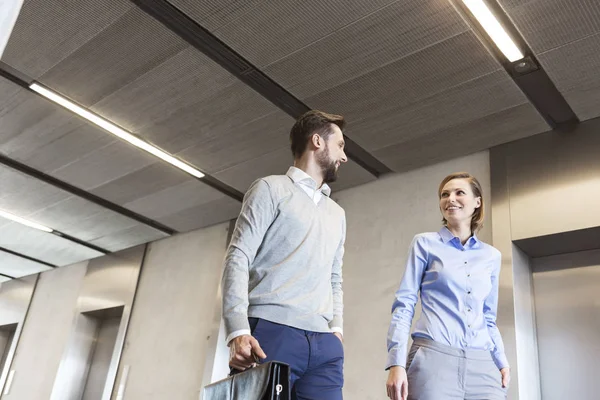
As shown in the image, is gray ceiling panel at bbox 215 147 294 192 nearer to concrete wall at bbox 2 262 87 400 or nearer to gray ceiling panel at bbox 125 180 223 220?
gray ceiling panel at bbox 125 180 223 220

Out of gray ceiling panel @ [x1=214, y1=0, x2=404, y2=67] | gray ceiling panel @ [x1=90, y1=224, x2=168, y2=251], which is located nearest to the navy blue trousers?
gray ceiling panel @ [x1=214, y1=0, x2=404, y2=67]

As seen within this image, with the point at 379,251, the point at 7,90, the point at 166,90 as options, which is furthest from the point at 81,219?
the point at 379,251

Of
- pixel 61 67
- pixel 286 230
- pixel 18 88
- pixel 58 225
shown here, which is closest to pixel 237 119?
pixel 61 67

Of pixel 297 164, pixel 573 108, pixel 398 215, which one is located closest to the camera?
pixel 297 164

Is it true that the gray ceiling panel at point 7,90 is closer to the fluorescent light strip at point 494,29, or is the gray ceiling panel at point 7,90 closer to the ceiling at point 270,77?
the ceiling at point 270,77

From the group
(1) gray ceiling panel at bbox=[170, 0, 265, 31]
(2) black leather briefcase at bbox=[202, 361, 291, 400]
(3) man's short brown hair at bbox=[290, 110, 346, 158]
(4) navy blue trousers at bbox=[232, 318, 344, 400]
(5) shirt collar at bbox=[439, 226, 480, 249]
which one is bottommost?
(2) black leather briefcase at bbox=[202, 361, 291, 400]

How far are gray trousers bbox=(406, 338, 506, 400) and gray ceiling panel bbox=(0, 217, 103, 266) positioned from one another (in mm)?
5797

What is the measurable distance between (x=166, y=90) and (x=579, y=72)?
2432mm

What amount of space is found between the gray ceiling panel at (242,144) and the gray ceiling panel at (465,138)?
0.75 meters

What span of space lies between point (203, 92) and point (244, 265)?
2.27 metres

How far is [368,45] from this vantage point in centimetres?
313

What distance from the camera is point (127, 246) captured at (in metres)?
6.75

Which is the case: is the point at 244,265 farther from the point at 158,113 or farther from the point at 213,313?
the point at 213,313

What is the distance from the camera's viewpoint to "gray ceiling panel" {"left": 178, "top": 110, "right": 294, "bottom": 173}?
393 centimetres
